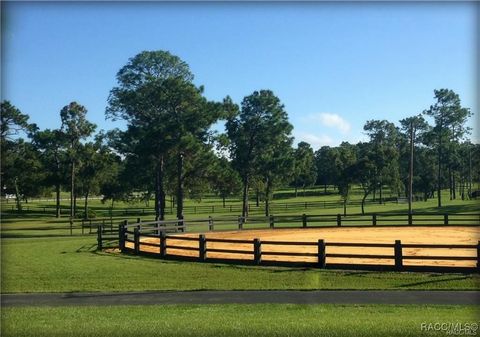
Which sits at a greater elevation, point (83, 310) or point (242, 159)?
point (242, 159)

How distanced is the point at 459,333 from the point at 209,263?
11.6 meters

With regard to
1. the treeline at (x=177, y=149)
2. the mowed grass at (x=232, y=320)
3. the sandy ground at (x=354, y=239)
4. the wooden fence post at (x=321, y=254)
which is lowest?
the sandy ground at (x=354, y=239)

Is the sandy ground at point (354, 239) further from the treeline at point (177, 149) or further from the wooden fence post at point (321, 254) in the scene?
the treeline at point (177, 149)

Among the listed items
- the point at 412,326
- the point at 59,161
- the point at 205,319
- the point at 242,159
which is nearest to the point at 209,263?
the point at 205,319

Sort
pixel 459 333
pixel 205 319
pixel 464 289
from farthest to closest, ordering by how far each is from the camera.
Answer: pixel 464 289 → pixel 205 319 → pixel 459 333

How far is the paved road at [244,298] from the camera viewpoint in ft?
40.9

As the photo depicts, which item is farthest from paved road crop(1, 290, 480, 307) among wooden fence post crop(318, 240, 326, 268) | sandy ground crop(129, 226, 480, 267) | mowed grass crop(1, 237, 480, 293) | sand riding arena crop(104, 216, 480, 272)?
sandy ground crop(129, 226, 480, 267)

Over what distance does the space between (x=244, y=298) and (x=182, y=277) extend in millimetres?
3839

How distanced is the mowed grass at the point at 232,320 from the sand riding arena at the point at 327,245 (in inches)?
206

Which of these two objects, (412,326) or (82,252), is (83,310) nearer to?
(412,326)

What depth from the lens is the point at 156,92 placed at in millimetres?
45781

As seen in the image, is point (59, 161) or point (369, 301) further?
point (59, 161)

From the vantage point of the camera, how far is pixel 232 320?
34.0 feet

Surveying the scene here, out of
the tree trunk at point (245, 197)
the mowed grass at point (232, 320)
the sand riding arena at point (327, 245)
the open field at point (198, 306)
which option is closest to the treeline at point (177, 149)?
the tree trunk at point (245, 197)
